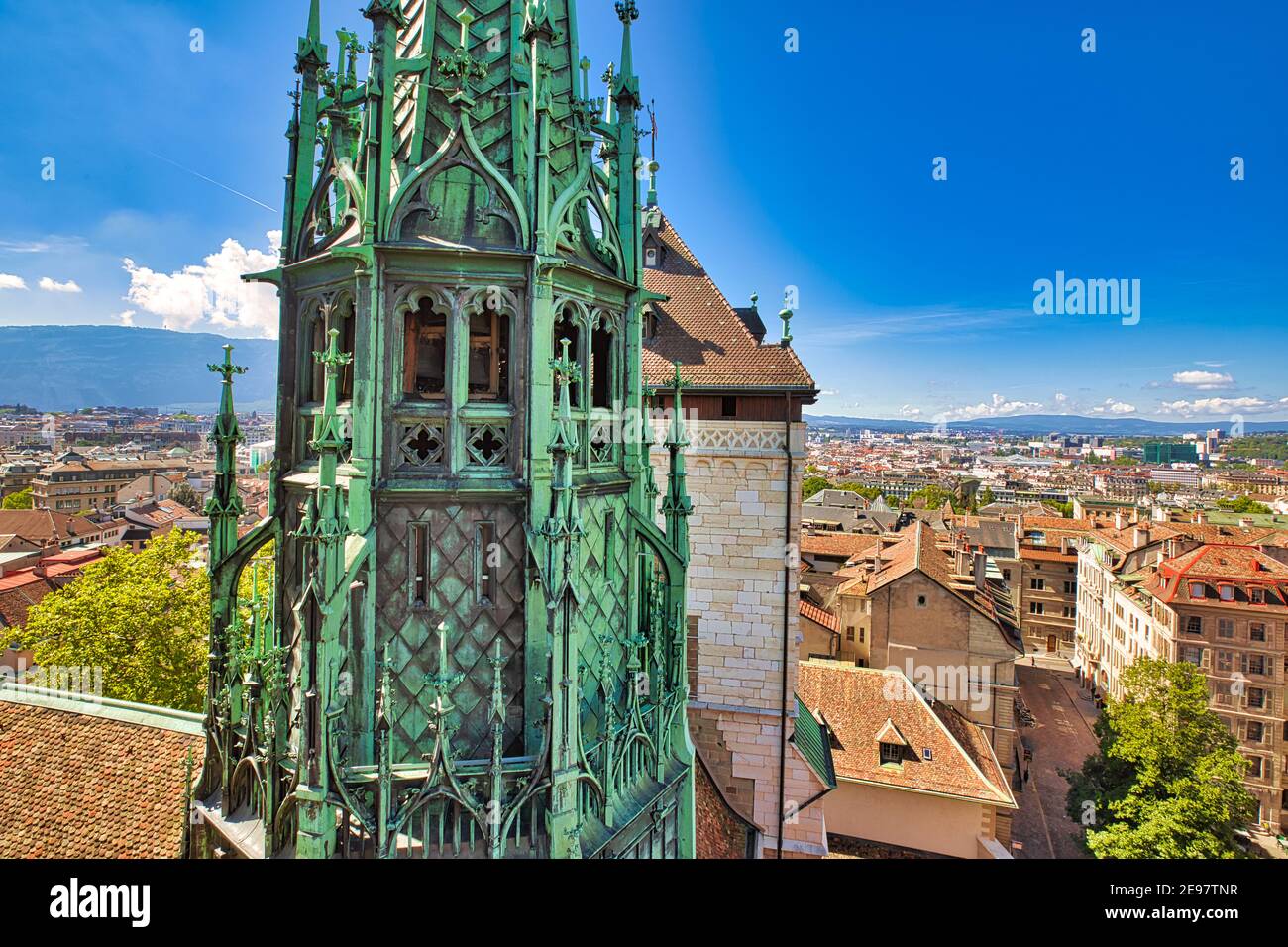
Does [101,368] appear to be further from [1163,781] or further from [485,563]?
[1163,781]

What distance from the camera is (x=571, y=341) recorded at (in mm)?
5461

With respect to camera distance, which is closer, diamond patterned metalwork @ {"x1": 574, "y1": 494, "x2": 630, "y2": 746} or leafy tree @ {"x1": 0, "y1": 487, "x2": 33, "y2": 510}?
diamond patterned metalwork @ {"x1": 574, "y1": 494, "x2": 630, "y2": 746}

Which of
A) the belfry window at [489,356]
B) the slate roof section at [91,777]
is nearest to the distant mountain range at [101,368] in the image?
the slate roof section at [91,777]

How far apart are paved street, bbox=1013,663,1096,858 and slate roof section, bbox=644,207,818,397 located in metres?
25.0

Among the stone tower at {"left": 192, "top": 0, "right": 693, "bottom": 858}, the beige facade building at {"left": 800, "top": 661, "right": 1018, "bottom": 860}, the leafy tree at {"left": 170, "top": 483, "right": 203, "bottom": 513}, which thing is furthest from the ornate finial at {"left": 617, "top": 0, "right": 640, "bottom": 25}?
the leafy tree at {"left": 170, "top": 483, "right": 203, "bottom": 513}

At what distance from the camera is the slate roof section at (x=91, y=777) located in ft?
28.0

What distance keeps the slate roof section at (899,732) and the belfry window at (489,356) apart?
82.2 feet

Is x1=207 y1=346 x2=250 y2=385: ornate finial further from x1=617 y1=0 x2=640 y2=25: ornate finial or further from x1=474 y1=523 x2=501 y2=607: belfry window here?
x1=617 y1=0 x2=640 y2=25: ornate finial

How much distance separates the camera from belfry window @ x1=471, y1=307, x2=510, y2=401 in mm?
5141
